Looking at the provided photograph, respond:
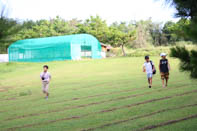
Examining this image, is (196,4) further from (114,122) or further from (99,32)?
(99,32)

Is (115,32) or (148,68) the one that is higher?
(115,32)

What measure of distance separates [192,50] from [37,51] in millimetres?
42520

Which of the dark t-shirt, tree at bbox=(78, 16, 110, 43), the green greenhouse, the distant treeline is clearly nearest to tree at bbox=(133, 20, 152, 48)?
the distant treeline

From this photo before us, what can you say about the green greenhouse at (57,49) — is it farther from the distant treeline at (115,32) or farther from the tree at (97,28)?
the tree at (97,28)

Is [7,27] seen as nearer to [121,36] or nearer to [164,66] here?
[164,66]

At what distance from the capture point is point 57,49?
4269 centimetres

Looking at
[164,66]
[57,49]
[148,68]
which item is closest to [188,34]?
[148,68]

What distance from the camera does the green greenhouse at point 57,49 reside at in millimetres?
42031

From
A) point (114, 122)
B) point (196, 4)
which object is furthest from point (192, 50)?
point (114, 122)

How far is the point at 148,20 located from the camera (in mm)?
67812

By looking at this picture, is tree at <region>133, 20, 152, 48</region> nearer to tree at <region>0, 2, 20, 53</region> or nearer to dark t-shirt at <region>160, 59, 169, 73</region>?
dark t-shirt at <region>160, 59, 169, 73</region>

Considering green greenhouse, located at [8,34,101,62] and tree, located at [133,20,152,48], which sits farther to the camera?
tree, located at [133,20,152,48]

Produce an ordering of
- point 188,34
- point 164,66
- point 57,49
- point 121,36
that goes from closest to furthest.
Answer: point 188,34 → point 164,66 → point 57,49 → point 121,36

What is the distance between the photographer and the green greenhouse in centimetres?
4203
